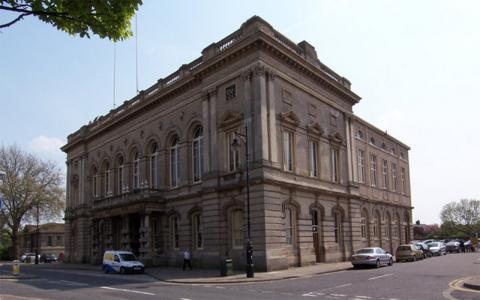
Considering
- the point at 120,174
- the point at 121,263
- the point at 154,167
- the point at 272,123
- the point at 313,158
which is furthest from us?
the point at 120,174

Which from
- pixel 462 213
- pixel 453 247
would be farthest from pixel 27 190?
pixel 462 213

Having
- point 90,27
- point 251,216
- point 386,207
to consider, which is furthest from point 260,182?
point 386,207

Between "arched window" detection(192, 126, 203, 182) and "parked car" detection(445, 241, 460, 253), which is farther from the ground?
"arched window" detection(192, 126, 203, 182)

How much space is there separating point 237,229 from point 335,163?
39.1 ft

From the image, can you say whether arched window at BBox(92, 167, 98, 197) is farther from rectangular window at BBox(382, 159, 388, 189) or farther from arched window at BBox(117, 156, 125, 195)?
rectangular window at BBox(382, 159, 388, 189)

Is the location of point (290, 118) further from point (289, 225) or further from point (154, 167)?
point (154, 167)

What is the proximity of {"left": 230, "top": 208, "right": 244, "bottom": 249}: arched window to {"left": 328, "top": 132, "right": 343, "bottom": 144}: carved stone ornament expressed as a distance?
11191 millimetres

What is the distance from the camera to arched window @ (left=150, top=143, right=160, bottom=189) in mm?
41250

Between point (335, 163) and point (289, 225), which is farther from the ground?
point (335, 163)

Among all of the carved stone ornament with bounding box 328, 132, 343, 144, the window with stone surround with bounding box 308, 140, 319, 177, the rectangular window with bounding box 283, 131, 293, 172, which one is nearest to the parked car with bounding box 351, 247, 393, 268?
the window with stone surround with bounding box 308, 140, 319, 177

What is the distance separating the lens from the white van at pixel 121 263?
32.2 meters

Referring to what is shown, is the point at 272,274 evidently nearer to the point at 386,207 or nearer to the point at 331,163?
the point at 331,163

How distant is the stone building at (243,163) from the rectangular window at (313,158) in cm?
8

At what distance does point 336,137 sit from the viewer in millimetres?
39531
